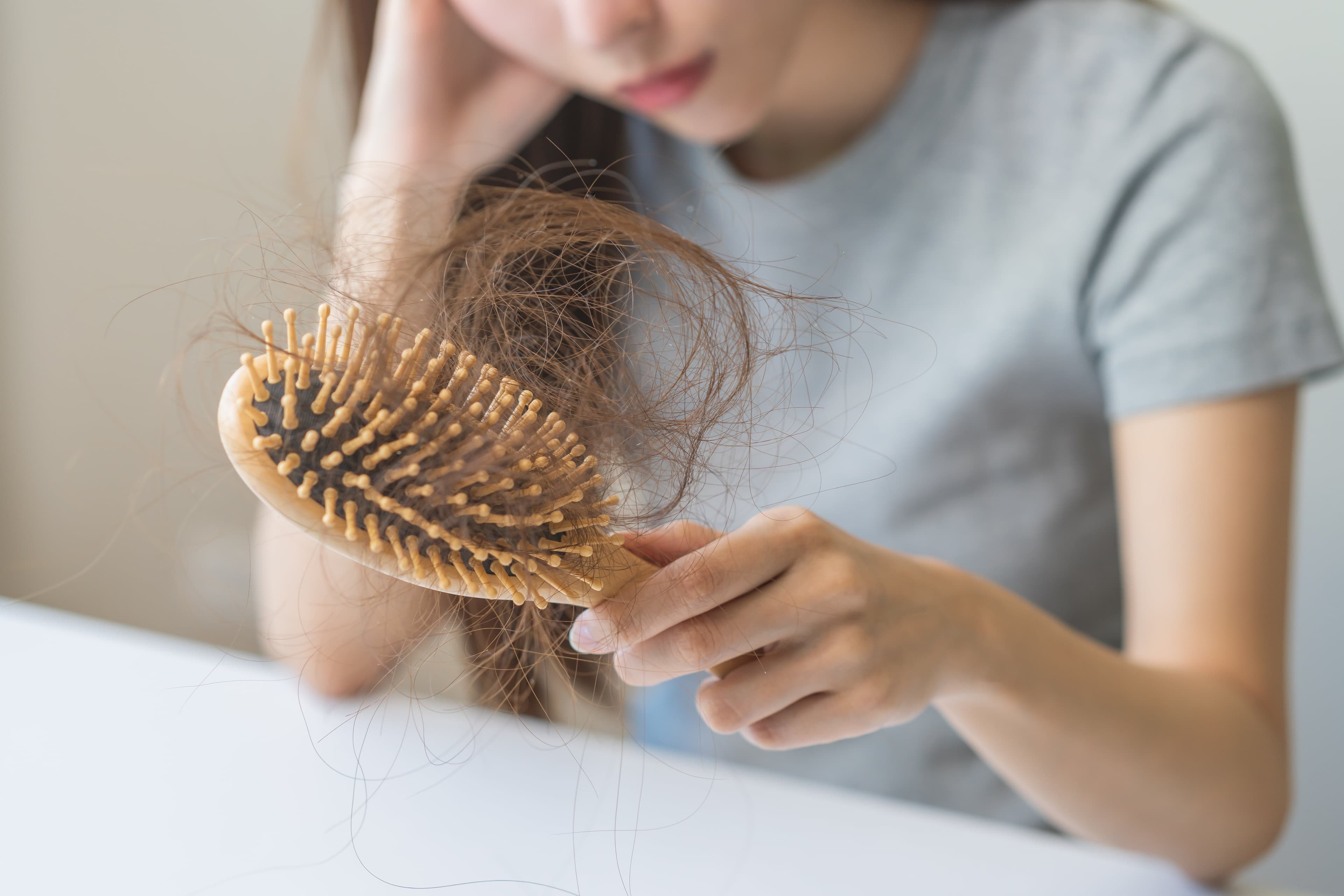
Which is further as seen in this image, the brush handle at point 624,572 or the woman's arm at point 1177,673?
the woman's arm at point 1177,673

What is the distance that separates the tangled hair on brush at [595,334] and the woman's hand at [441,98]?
30 cm

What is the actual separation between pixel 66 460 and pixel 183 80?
642mm

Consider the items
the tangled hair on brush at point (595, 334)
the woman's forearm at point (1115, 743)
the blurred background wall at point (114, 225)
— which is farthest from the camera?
the blurred background wall at point (114, 225)

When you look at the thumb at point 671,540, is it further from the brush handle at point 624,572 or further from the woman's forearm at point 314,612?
the woman's forearm at point 314,612

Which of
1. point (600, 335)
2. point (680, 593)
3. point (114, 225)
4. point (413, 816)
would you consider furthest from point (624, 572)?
point (114, 225)

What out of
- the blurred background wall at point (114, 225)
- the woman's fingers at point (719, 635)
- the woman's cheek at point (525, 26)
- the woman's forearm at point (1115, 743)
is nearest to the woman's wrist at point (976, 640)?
the woman's forearm at point (1115, 743)

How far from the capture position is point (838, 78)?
796 millimetres

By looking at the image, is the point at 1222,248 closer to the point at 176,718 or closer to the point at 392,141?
the point at 392,141

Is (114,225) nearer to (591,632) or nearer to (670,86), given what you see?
(670,86)

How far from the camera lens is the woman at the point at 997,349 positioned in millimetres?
509

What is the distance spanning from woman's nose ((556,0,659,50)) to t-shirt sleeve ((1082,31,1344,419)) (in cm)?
40

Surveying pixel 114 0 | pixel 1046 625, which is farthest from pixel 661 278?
pixel 114 0

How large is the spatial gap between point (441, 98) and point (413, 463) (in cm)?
55

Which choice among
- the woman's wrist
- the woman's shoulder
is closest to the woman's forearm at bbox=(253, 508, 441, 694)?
the woman's wrist
